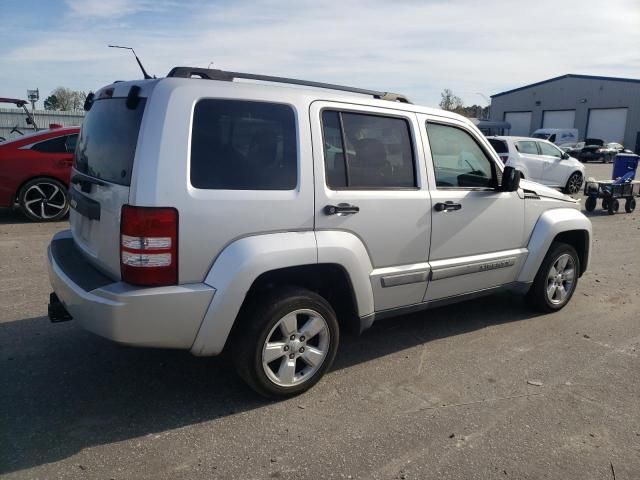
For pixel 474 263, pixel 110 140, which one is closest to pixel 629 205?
pixel 474 263

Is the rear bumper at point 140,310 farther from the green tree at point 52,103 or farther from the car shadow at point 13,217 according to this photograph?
the green tree at point 52,103

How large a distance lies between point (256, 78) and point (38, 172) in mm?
6535

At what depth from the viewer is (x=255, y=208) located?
309 cm

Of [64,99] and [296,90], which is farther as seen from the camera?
[64,99]

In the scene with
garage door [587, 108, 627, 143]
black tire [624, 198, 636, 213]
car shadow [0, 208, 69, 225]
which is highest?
garage door [587, 108, 627, 143]

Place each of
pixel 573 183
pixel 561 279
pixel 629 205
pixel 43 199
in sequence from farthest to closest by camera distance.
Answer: pixel 573 183, pixel 629 205, pixel 43 199, pixel 561 279

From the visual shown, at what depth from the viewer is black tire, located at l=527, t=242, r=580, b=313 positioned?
5035 mm

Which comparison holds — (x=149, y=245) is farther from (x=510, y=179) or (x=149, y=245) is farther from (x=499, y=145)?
(x=499, y=145)

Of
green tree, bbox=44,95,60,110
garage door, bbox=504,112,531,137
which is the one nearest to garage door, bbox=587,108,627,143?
garage door, bbox=504,112,531,137

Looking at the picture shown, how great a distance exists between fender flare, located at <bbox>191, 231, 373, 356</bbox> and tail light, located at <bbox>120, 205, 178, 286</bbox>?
0.80ft

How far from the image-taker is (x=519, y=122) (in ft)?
188

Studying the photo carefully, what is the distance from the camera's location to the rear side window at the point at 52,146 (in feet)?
28.7

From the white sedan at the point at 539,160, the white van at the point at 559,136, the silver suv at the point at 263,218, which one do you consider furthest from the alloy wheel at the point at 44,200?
the white van at the point at 559,136

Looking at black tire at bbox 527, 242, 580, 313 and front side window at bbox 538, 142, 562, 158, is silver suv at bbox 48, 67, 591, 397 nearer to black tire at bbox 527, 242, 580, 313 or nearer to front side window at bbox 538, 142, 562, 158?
black tire at bbox 527, 242, 580, 313
